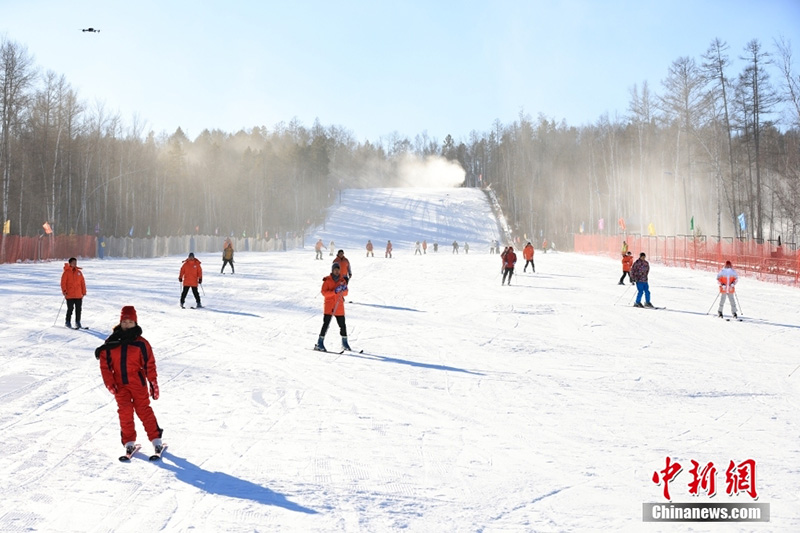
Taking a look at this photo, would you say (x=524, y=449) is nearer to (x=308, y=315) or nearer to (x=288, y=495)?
(x=288, y=495)

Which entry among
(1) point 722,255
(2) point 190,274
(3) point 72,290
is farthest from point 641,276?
(1) point 722,255

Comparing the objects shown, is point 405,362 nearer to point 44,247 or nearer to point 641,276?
point 641,276

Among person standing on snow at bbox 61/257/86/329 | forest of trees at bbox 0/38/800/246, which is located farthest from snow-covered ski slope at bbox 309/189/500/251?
person standing on snow at bbox 61/257/86/329

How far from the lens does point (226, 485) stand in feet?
19.5

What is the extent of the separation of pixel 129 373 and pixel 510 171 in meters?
105

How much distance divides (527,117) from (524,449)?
103 meters

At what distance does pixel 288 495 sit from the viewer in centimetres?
575

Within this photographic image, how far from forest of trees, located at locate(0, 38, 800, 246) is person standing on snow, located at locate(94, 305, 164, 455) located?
32046 millimetres

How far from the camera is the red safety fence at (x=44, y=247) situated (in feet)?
123

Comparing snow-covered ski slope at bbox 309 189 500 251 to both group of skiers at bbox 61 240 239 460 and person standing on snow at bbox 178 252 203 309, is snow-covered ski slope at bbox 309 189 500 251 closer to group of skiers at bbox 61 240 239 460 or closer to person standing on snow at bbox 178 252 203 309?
person standing on snow at bbox 178 252 203 309

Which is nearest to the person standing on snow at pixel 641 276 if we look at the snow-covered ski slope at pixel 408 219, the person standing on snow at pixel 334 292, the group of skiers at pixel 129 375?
the person standing on snow at pixel 334 292

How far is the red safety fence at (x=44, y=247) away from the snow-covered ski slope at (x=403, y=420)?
20.3 m

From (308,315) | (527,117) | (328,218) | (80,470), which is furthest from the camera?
(527,117)

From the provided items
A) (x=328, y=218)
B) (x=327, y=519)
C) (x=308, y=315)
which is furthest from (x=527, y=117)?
(x=327, y=519)
